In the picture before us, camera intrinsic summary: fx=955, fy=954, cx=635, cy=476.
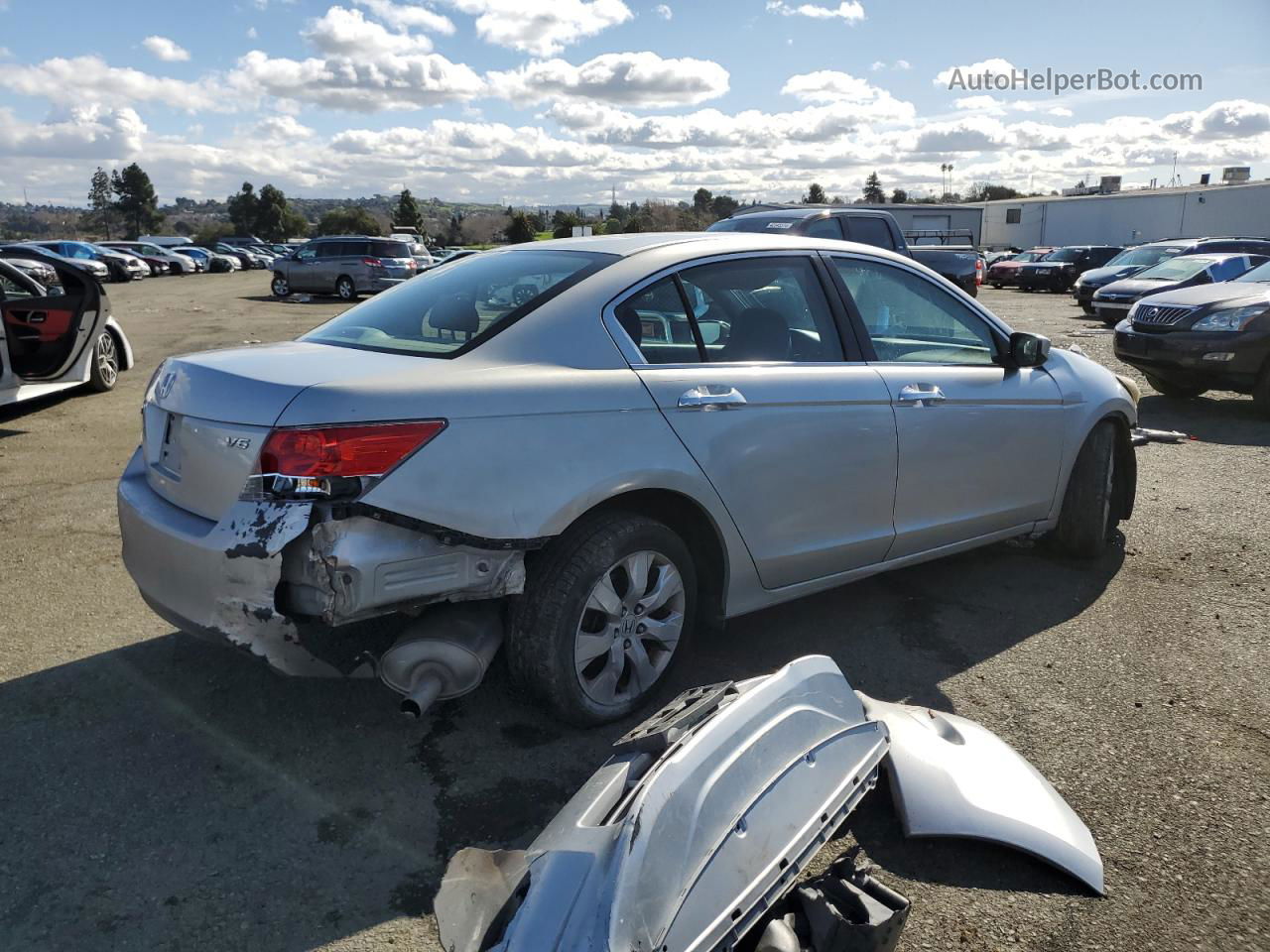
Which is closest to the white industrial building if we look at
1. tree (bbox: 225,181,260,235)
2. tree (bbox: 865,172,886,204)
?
tree (bbox: 865,172,886,204)

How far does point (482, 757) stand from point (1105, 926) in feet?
6.04

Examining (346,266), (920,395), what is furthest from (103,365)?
(346,266)

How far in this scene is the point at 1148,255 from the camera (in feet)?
74.0

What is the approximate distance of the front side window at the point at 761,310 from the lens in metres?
3.52

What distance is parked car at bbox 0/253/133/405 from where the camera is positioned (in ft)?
28.1

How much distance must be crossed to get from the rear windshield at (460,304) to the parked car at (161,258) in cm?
4526

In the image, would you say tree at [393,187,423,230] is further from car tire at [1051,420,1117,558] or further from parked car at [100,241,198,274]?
car tire at [1051,420,1117,558]

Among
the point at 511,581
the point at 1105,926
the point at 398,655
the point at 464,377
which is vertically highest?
the point at 464,377

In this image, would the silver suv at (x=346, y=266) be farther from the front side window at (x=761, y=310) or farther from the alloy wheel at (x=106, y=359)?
the front side window at (x=761, y=310)

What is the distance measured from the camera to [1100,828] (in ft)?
Answer: 9.07

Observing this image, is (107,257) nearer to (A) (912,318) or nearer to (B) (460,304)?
(B) (460,304)

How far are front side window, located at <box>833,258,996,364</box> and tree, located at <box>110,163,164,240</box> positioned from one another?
355 ft

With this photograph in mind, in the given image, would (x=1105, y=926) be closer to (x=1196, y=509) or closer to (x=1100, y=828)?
(x=1100, y=828)

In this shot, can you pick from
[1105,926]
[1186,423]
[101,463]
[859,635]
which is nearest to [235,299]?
[101,463]
